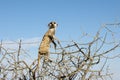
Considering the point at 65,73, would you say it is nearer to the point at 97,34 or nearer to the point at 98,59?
the point at 98,59

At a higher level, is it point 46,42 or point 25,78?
point 46,42

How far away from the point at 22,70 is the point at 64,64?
2.72 ft

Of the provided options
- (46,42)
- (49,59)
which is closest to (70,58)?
(49,59)

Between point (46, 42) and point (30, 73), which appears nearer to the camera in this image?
point (30, 73)

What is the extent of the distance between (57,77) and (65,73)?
0.63 feet

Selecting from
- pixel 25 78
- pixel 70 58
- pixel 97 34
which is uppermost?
pixel 97 34

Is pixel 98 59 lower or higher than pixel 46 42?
lower

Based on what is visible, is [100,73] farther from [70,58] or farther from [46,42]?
[46,42]

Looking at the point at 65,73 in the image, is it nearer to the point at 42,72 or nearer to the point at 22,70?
the point at 42,72

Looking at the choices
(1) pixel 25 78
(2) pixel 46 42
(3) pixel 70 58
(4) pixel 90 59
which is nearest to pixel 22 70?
(1) pixel 25 78

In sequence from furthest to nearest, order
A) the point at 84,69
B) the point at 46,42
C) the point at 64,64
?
the point at 46,42
the point at 64,64
the point at 84,69

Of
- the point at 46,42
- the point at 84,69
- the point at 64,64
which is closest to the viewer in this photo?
the point at 84,69

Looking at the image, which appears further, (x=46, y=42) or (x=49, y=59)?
(x=46, y=42)

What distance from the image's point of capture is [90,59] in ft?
15.5
